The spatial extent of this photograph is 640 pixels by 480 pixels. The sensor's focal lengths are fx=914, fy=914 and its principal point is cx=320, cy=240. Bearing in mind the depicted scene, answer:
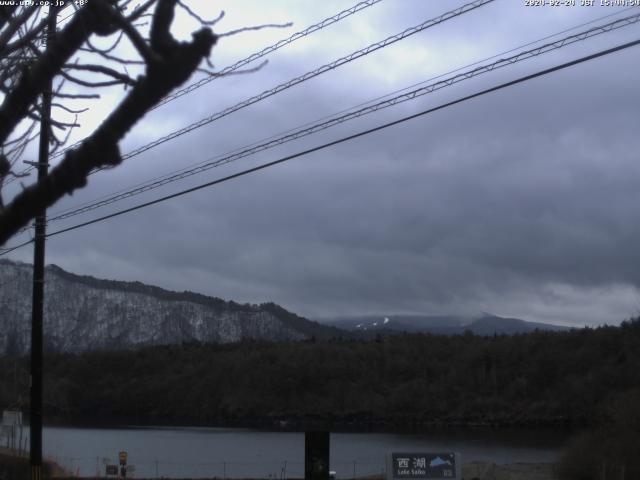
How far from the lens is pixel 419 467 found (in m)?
24.7

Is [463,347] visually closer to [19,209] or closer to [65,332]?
[65,332]

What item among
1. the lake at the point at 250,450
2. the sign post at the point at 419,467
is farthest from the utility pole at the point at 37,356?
the lake at the point at 250,450

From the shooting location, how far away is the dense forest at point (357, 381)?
99.8m

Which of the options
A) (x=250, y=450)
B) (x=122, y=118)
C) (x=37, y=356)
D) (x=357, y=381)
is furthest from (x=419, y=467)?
(x=357, y=381)

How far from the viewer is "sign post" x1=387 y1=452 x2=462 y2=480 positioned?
24562 mm

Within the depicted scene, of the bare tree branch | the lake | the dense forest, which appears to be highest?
the bare tree branch

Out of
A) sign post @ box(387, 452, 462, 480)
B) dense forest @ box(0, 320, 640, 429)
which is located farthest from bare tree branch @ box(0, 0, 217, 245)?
dense forest @ box(0, 320, 640, 429)

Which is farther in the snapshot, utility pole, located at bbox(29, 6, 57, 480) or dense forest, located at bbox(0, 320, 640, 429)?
dense forest, located at bbox(0, 320, 640, 429)

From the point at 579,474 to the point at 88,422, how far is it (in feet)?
265

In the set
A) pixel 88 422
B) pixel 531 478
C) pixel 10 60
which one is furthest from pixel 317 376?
pixel 10 60

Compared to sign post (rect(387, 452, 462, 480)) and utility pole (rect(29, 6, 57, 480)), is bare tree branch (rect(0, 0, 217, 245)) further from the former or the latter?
sign post (rect(387, 452, 462, 480))

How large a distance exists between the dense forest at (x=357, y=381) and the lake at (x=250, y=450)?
9474 millimetres

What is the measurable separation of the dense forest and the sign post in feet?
232

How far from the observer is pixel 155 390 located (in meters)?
123
